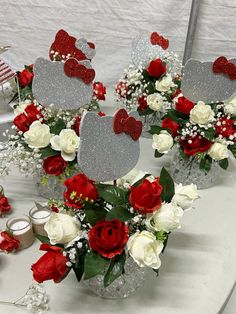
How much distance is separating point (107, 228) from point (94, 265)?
0.08m

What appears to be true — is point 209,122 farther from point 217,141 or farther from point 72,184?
point 72,184

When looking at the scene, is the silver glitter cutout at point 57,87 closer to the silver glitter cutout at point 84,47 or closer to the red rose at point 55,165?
the red rose at point 55,165

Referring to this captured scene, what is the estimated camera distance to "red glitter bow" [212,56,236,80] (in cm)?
117

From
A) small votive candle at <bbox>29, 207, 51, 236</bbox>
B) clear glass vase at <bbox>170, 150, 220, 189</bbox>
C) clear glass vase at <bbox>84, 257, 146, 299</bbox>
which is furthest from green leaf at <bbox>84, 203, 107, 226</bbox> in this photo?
clear glass vase at <bbox>170, 150, 220, 189</bbox>

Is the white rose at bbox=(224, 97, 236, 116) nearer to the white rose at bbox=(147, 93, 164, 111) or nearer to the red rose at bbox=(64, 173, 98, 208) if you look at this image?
the white rose at bbox=(147, 93, 164, 111)

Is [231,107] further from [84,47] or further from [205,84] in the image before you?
[84,47]

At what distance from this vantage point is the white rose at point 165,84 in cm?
139

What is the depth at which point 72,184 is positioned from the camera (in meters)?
0.87


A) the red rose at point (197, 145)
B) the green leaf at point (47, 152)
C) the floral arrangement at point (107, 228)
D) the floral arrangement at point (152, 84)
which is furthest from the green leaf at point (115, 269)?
the floral arrangement at point (152, 84)

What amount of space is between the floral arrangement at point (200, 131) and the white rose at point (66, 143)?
0.93 ft

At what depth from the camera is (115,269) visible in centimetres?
83

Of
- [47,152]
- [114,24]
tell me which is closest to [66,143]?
[47,152]

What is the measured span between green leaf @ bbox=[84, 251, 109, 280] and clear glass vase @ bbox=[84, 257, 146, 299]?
0.09 meters

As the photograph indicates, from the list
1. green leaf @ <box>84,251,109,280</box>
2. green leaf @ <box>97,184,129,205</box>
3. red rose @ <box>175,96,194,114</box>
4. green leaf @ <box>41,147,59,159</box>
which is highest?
red rose @ <box>175,96,194,114</box>
